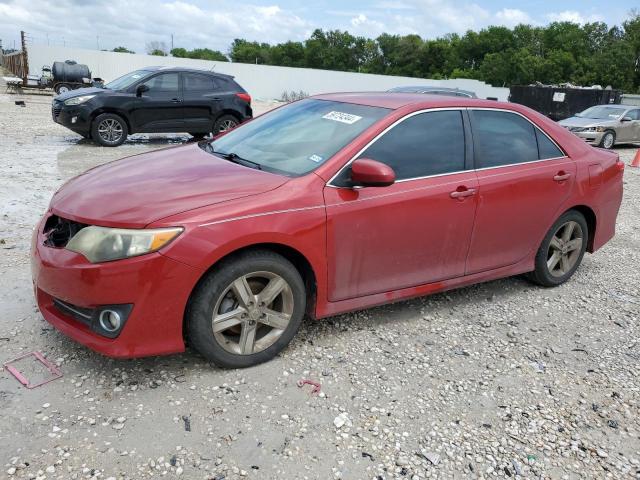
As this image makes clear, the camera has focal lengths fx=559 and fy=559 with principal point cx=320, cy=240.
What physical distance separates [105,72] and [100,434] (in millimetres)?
44609

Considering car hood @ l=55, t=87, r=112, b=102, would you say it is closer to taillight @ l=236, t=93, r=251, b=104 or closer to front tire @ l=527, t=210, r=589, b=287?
taillight @ l=236, t=93, r=251, b=104

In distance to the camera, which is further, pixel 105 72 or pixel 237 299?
pixel 105 72

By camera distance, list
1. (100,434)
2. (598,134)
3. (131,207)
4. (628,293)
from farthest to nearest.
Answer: (598,134) → (628,293) → (131,207) → (100,434)

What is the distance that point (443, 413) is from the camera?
305 centimetres

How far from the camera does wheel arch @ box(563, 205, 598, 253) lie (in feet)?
16.0

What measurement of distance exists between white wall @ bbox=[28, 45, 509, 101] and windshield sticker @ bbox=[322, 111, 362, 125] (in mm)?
37746

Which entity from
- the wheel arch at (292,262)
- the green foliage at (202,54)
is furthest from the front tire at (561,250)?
the green foliage at (202,54)

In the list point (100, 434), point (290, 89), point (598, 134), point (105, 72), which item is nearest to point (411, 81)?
point (290, 89)

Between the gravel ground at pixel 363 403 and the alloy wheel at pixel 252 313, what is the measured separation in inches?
6.9

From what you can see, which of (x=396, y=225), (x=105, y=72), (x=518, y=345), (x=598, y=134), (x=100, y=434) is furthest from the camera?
(x=105, y=72)

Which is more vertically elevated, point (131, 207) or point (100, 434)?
point (131, 207)

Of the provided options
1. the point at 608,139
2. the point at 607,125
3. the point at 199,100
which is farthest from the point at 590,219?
the point at 608,139

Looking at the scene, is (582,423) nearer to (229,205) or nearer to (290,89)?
(229,205)

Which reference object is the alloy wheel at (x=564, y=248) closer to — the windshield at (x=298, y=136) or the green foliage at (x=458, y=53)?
the windshield at (x=298, y=136)
